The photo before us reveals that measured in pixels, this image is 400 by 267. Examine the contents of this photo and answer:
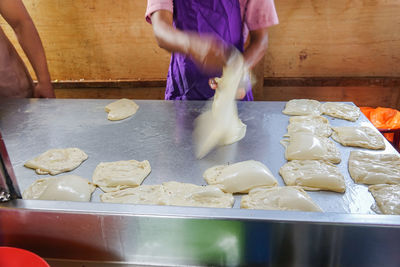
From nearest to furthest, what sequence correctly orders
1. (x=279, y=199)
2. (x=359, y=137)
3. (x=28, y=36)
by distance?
(x=279, y=199) < (x=359, y=137) < (x=28, y=36)

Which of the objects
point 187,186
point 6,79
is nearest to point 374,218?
point 187,186

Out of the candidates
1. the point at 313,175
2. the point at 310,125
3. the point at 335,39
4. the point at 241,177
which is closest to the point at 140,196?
the point at 241,177

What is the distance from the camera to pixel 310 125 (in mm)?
2178

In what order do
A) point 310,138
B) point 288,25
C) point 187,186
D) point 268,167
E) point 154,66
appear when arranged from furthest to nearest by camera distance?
1. point 154,66
2. point 288,25
3. point 310,138
4. point 268,167
5. point 187,186

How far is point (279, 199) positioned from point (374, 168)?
68 cm

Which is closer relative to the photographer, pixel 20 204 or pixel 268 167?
pixel 20 204

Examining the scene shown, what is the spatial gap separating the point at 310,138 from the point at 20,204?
1662 mm

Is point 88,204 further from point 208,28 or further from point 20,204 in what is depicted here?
point 208,28

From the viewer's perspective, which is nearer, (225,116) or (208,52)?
(208,52)

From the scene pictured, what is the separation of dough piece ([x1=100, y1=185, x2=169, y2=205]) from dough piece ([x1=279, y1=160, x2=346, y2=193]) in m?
0.70

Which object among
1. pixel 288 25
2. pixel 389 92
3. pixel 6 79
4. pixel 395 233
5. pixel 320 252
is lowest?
pixel 389 92

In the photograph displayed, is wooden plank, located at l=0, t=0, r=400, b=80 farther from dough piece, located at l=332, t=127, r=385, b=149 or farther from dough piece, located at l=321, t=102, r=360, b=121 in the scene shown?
dough piece, located at l=332, t=127, r=385, b=149

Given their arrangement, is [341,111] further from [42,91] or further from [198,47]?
[42,91]

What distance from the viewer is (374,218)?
103cm
